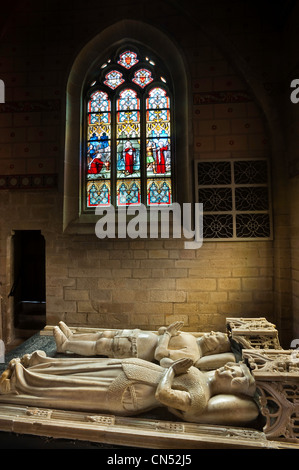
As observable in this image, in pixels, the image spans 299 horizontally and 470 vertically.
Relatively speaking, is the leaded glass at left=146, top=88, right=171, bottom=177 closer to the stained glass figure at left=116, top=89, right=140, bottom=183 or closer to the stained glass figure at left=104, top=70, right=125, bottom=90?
the stained glass figure at left=116, top=89, right=140, bottom=183

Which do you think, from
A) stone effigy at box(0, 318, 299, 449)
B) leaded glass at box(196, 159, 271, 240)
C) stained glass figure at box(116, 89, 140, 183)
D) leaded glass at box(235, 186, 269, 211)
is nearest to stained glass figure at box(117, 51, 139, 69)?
stained glass figure at box(116, 89, 140, 183)

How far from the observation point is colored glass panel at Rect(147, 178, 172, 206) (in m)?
4.28

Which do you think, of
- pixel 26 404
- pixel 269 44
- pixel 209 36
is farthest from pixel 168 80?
pixel 26 404

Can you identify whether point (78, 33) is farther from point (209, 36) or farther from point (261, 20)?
point (261, 20)

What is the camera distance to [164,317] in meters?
3.97

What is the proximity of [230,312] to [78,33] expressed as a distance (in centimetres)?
496

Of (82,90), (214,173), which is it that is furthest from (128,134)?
(214,173)

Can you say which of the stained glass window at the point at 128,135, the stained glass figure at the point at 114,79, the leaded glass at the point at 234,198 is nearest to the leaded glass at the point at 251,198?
the leaded glass at the point at 234,198

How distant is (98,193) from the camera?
14.5 feet

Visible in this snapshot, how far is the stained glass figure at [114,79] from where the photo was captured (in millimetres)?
4527

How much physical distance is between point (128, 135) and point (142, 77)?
102 centimetres

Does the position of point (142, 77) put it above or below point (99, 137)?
above

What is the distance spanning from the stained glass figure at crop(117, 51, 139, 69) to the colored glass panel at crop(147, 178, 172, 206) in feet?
6.66

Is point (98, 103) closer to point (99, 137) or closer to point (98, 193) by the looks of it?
point (99, 137)
